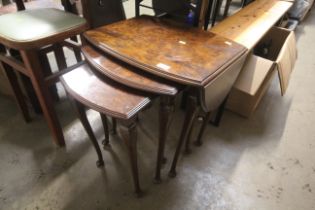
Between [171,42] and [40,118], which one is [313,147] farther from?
[40,118]

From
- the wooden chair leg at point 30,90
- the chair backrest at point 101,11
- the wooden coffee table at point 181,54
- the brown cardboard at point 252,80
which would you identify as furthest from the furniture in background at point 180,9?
the wooden chair leg at point 30,90

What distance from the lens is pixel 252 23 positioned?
5.73ft

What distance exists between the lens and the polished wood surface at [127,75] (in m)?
0.84

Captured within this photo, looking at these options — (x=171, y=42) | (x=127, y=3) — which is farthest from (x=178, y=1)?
(x=127, y=3)

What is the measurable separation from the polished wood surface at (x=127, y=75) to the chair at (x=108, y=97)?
0.11 feet

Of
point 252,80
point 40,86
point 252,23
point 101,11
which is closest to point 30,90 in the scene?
point 40,86

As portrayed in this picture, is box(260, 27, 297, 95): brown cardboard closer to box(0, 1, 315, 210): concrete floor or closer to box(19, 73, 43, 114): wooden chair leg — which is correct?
box(0, 1, 315, 210): concrete floor

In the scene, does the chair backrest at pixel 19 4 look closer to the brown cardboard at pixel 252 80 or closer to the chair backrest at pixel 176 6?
the chair backrest at pixel 176 6

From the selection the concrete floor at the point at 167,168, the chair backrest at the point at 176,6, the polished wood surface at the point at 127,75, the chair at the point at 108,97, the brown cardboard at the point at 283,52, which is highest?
the chair backrest at the point at 176,6

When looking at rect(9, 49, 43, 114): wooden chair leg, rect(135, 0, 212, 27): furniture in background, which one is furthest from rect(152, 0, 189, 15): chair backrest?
rect(9, 49, 43, 114): wooden chair leg

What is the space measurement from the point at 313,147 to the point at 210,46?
1.16 metres

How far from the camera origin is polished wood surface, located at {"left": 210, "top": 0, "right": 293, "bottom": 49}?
1.50 meters

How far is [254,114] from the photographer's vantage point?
1.79m

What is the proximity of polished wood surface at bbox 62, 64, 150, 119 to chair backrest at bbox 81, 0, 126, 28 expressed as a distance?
577mm
